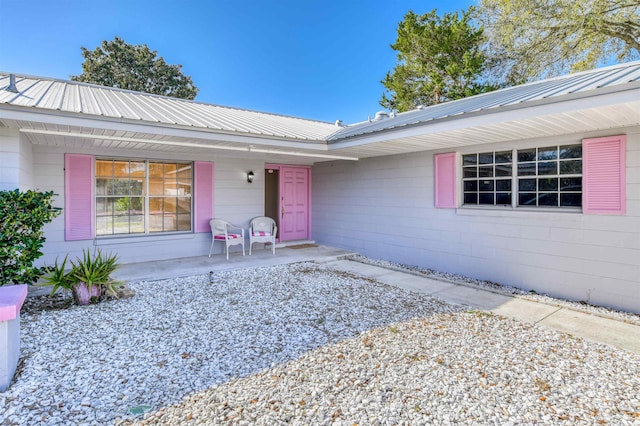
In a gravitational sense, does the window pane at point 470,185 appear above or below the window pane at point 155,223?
above

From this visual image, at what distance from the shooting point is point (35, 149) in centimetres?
608

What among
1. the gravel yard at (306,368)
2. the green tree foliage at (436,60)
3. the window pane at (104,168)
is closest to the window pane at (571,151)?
the gravel yard at (306,368)

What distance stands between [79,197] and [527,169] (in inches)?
307

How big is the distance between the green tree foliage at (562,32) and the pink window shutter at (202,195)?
927 centimetres

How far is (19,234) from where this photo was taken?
4.23 m

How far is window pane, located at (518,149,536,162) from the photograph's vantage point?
5.57m

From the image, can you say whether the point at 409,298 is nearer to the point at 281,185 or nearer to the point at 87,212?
the point at 281,185

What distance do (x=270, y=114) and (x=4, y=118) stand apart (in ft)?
20.9

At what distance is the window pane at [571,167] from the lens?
199 inches

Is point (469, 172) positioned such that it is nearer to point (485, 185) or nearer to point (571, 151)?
point (485, 185)

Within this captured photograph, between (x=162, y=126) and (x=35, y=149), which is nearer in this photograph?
(x=162, y=126)

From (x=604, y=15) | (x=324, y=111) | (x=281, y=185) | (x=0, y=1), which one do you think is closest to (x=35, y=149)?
(x=281, y=185)

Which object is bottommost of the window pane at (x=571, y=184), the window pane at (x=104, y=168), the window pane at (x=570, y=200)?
the window pane at (x=570, y=200)

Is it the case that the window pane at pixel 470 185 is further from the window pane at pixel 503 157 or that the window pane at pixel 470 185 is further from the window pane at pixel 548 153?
the window pane at pixel 548 153
